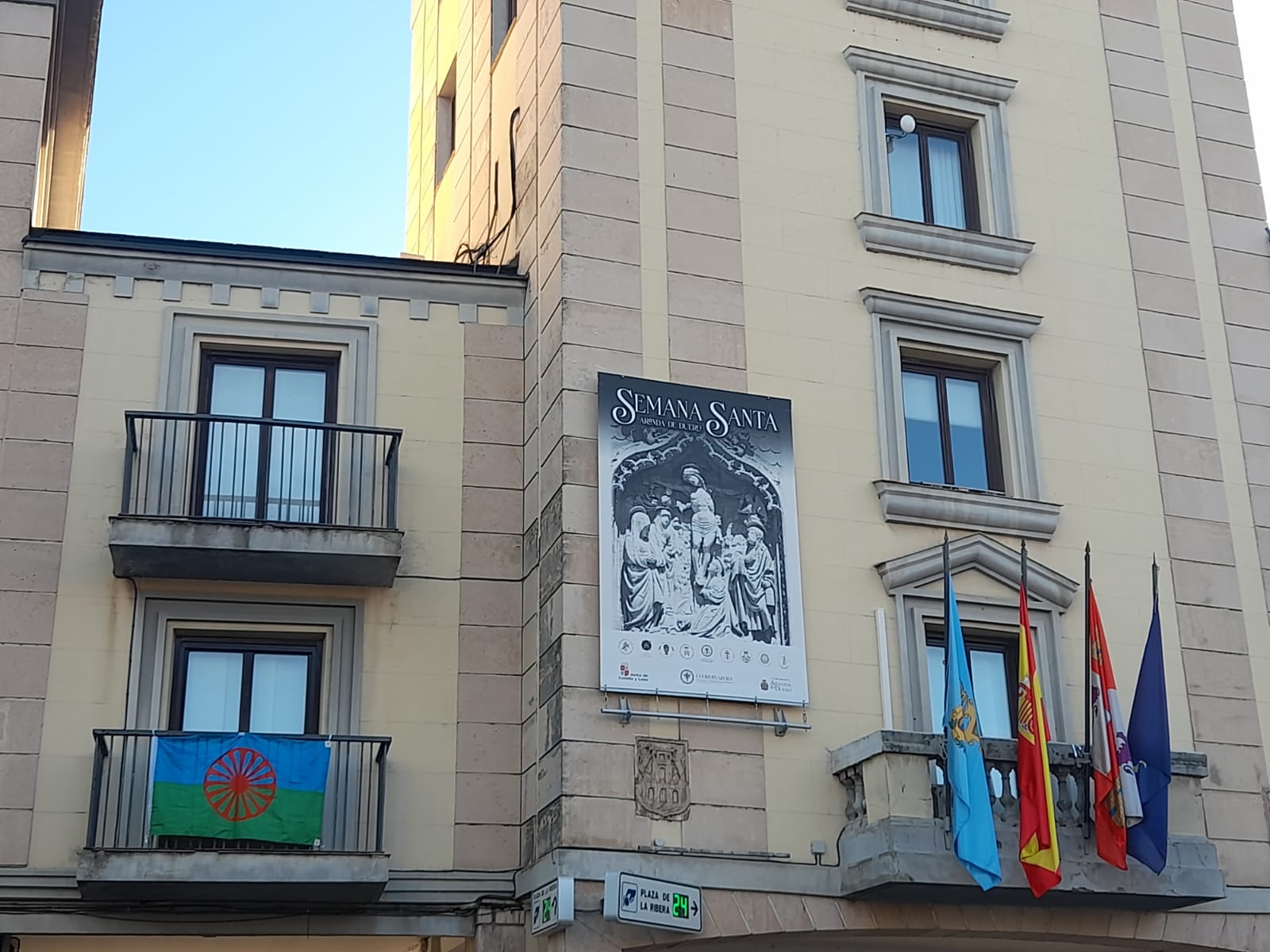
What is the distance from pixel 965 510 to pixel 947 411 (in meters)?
1.47

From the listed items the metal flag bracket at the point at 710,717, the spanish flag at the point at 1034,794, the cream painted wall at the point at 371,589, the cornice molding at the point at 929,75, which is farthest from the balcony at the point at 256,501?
the cornice molding at the point at 929,75

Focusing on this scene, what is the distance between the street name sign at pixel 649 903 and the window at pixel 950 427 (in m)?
5.57

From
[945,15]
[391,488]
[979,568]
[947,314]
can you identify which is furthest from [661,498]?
[945,15]

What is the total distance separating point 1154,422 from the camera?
65.7 ft

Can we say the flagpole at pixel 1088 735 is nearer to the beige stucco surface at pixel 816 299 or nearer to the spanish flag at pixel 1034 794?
the spanish flag at pixel 1034 794

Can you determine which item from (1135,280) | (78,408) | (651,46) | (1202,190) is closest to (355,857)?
(78,408)

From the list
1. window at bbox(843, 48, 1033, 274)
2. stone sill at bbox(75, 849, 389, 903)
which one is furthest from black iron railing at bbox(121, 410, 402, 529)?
window at bbox(843, 48, 1033, 274)

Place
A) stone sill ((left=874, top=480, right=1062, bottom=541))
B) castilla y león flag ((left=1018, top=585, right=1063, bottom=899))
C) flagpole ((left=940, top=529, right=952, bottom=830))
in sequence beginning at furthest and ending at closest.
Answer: stone sill ((left=874, top=480, right=1062, bottom=541)) < flagpole ((left=940, top=529, right=952, bottom=830)) < castilla y león flag ((left=1018, top=585, right=1063, bottom=899))

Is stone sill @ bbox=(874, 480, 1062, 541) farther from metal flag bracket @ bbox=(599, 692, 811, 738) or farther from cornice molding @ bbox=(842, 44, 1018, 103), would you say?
cornice molding @ bbox=(842, 44, 1018, 103)

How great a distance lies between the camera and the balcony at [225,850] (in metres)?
15.8

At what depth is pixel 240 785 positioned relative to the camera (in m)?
16.3

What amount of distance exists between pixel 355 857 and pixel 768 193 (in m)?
8.38

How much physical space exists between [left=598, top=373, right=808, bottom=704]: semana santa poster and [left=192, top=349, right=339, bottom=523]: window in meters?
3.12

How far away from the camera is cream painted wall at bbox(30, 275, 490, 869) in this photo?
16938mm
